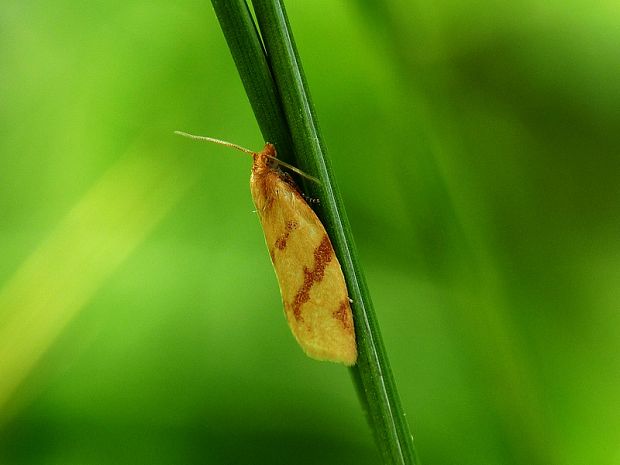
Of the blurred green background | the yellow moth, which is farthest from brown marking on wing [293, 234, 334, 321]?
the blurred green background

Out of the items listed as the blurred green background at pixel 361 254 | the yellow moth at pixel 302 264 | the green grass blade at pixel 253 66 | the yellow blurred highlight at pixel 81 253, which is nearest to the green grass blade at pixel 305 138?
the green grass blade at pixel 253 66

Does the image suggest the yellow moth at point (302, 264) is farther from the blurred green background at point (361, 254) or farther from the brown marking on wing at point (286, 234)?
the blurred green background at point (361, 254)

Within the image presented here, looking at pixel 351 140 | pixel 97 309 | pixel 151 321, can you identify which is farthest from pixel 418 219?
pixel 97 309

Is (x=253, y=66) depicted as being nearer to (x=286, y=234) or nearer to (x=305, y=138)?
(x=305, y=138)

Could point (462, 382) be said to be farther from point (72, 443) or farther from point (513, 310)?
point (72, 443)

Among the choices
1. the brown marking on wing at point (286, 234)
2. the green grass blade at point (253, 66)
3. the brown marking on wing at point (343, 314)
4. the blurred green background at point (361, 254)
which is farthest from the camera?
the blurred green background at point (361, 254)

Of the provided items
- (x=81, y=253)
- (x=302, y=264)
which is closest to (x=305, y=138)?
(x=302, y=264)

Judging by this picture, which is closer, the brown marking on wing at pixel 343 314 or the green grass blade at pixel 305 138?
Answer: the green grass blade at pixel 305 138
